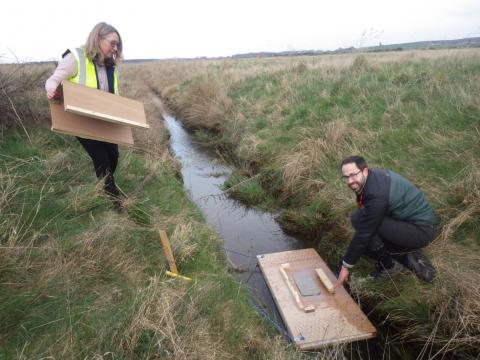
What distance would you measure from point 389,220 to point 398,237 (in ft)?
0.57

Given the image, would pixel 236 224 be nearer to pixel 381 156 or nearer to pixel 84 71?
pixel 381 156

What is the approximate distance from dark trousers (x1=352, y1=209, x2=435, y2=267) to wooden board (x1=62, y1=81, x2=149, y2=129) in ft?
8.12

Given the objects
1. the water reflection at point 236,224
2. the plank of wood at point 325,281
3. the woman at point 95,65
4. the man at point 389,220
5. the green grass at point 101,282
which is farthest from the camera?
the water reflection at point 236,224

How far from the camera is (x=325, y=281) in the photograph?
3.28 metres

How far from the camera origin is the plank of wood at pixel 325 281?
3189 mm

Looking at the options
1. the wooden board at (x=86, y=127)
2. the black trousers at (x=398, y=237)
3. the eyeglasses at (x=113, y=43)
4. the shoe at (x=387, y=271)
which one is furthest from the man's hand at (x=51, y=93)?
the shoe at (x=387, y=271)

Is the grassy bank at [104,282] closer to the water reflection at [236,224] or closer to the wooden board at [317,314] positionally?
the wooden board at [317,314]

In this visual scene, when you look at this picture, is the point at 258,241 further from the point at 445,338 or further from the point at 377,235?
the point at 445,338

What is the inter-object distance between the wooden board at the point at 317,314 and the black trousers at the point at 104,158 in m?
1.88

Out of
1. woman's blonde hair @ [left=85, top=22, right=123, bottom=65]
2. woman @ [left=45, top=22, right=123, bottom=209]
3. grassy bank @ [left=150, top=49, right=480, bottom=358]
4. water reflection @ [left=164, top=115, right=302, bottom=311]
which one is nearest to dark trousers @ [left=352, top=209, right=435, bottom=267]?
grassy bank @ [left=150, top=49, right=480, bottom=358]

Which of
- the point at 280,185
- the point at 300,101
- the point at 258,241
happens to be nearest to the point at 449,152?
the point at 280,185

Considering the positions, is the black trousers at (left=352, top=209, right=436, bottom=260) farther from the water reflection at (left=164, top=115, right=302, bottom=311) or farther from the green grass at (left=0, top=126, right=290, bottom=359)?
the green grass at (left=0, top=126, right=290, bottom=359)

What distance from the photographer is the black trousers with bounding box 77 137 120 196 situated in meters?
3.20

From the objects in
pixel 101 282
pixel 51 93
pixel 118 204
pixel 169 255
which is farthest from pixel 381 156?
pixel 51 93
